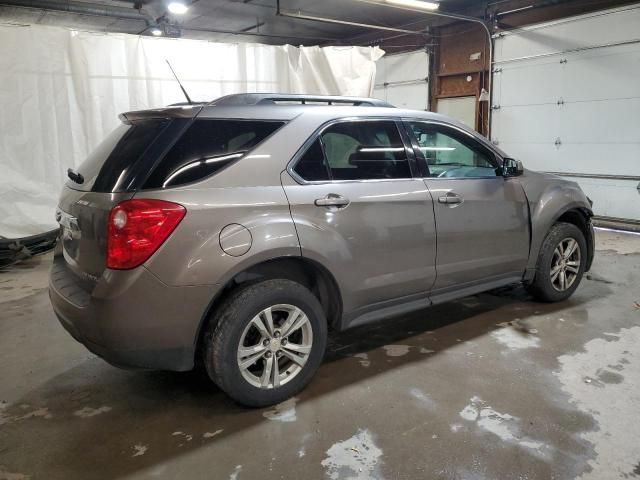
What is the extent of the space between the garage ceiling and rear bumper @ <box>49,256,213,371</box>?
8090 millimetres

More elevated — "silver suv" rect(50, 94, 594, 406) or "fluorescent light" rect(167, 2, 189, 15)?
"fluorescent light" rect(167, 2, 189, 15)

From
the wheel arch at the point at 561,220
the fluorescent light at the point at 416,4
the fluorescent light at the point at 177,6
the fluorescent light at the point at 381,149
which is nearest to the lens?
the fluorescent light at the point at 381,149

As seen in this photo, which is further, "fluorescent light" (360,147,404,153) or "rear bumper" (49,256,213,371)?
"fluorescent light" (360,147,404,153)

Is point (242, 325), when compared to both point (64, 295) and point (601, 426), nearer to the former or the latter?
point (64, 295)

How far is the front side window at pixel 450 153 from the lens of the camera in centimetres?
336

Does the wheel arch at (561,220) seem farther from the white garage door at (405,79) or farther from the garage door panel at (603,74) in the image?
the white garage door at (405,79)

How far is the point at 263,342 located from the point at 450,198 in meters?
1.56

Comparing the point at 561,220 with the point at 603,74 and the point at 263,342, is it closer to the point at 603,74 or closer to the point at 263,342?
the point at 263,342

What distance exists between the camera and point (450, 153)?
387 cm

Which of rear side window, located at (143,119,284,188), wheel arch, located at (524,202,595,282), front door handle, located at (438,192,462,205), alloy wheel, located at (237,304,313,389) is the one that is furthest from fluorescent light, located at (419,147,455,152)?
alloy wheel, located at (237,304,313,389)

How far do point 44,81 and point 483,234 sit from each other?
234 inches

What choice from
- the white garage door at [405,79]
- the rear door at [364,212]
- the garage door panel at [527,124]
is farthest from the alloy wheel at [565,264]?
the white garage door at [405,79]

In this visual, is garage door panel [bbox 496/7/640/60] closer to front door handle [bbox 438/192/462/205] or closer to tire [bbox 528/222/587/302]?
tire [bbox 528/222/587/302]

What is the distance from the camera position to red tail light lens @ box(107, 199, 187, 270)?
7.32 ft
